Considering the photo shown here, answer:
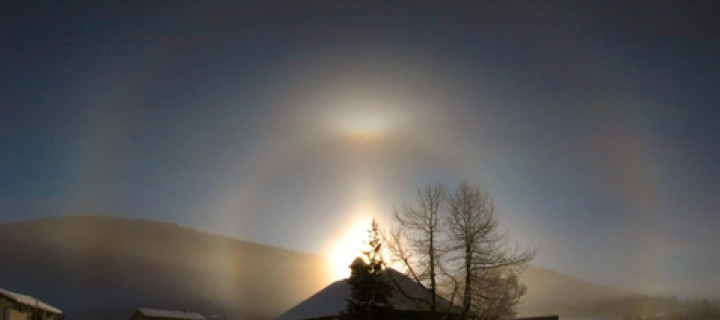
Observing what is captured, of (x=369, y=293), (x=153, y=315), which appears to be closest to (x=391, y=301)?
(x=369, y=293)

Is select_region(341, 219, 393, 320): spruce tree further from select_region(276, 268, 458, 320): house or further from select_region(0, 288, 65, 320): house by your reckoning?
select_region(0, 288, 65, 320): house

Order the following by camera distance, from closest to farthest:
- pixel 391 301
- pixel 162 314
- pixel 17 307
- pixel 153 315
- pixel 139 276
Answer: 1. pixel 391 301
2. pixel 17 307
3. pixel 153 315
4. pixel 162 314
5. pixel 139 276

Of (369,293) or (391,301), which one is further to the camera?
(391,301)

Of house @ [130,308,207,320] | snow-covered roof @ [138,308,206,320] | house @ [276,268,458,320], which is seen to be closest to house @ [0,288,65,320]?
house @ [130,308,207,320]

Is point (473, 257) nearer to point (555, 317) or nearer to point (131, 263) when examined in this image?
point (555, 317)

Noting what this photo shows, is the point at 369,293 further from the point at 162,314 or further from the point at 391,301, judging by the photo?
the point at 162,314

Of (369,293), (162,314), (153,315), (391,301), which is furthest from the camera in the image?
(162,314)

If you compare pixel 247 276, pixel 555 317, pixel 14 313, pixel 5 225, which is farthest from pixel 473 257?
pixel 5 225

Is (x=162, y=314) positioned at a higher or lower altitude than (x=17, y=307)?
lower
